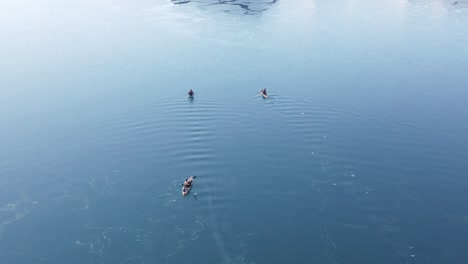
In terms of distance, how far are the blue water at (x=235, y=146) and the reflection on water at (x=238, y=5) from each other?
50.4 ft

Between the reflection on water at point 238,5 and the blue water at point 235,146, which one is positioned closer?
the blue water at point 235,146

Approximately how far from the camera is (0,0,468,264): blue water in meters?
29.1

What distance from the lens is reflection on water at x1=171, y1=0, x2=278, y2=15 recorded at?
271 feet

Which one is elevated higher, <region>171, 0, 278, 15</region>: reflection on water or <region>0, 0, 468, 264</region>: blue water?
<region>171, 0, 278, 15</region>: reflection on water

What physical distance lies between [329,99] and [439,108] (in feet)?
36.7

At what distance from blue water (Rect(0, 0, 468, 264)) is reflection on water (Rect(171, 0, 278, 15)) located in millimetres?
15365

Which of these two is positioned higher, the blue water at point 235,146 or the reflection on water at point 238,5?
the reflection on water at point 238,5

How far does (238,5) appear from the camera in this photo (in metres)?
86.8

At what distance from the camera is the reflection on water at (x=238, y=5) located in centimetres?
8269

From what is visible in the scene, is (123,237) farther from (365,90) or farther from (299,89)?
(365,90)

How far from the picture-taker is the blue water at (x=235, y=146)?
29125 millimetres

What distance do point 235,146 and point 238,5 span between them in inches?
2168

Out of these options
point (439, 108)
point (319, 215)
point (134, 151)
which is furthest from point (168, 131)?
point (439, 108)

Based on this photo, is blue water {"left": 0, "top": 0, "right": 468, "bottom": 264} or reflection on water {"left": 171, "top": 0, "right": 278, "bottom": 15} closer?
blue water {"left": 0, "top": 0, "right": 468, "bottom": 264}
